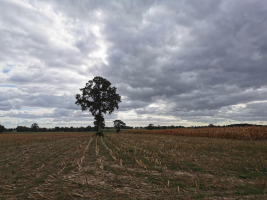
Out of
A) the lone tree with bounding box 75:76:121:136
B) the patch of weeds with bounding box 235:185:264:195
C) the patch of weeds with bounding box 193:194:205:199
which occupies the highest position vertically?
the lone tree with bounding box 75:76:121:136

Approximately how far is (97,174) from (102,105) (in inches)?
1318

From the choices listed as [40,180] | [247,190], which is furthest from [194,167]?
[40,180]

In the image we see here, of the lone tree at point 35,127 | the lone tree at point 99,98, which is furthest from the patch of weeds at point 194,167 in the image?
the lone tree at point 35,127

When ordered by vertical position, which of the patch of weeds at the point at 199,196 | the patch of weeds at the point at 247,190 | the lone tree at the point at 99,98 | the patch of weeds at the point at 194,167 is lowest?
the patch of weeds at the point at 247,190

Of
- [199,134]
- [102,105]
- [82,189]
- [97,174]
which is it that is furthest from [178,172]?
[102,105]

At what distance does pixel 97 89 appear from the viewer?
39.3 metres

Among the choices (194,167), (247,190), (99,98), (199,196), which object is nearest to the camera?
(199,196)

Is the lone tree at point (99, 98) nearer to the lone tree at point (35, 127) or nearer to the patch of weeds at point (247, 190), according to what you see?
Answer: the patch of weeds at point (247, 190)

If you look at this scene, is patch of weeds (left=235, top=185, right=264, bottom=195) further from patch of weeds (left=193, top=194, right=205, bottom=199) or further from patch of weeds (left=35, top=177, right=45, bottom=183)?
patch of weeds (left=35, top=177, right=45, bottom=183)

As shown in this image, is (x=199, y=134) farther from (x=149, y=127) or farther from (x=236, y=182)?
(x=149, y=127)

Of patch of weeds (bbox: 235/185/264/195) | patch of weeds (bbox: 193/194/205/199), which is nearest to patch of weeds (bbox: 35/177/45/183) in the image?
patch of weeds (bbox: 193/194/205/199)

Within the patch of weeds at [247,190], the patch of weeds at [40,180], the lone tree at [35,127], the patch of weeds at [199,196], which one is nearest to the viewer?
the patch of weeds at [199,196]

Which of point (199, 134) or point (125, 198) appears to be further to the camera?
point (199, 134)

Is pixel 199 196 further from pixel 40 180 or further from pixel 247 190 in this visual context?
pixel 40 180
